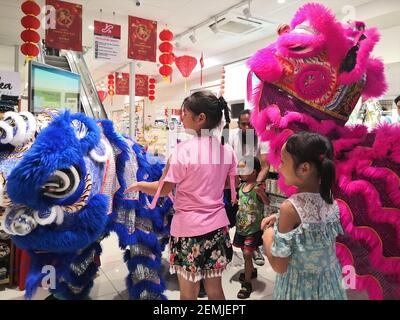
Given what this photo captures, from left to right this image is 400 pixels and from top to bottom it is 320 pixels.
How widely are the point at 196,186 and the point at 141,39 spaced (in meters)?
3.72

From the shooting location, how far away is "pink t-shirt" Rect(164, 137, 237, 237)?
4.42 feet

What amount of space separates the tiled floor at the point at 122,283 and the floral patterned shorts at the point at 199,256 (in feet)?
2.22

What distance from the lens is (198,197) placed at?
137 centimetres

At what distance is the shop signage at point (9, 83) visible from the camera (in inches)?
128

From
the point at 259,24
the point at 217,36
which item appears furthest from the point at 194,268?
the point at 217,36

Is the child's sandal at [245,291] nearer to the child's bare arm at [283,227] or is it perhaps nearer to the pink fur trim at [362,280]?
the pink fur trim at [362,280]

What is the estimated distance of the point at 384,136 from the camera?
1228 millimetres

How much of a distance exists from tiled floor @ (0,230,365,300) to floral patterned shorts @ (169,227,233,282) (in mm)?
677

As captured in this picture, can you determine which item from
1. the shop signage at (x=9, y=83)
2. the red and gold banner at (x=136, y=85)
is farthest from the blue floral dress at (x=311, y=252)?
the red and gold banner at (x=136, y=85)

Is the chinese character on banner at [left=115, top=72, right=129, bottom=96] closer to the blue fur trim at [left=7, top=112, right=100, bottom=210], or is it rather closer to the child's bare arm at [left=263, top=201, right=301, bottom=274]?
the blue fur trim at [left=7, top=112, right=100, bottom=210]

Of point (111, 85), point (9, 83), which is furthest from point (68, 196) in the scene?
point (111, 85)

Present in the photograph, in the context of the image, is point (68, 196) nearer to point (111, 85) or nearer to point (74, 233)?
point (74, 233)

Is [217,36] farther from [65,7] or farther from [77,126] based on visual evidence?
[77,126]

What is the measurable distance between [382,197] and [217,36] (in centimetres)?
537
